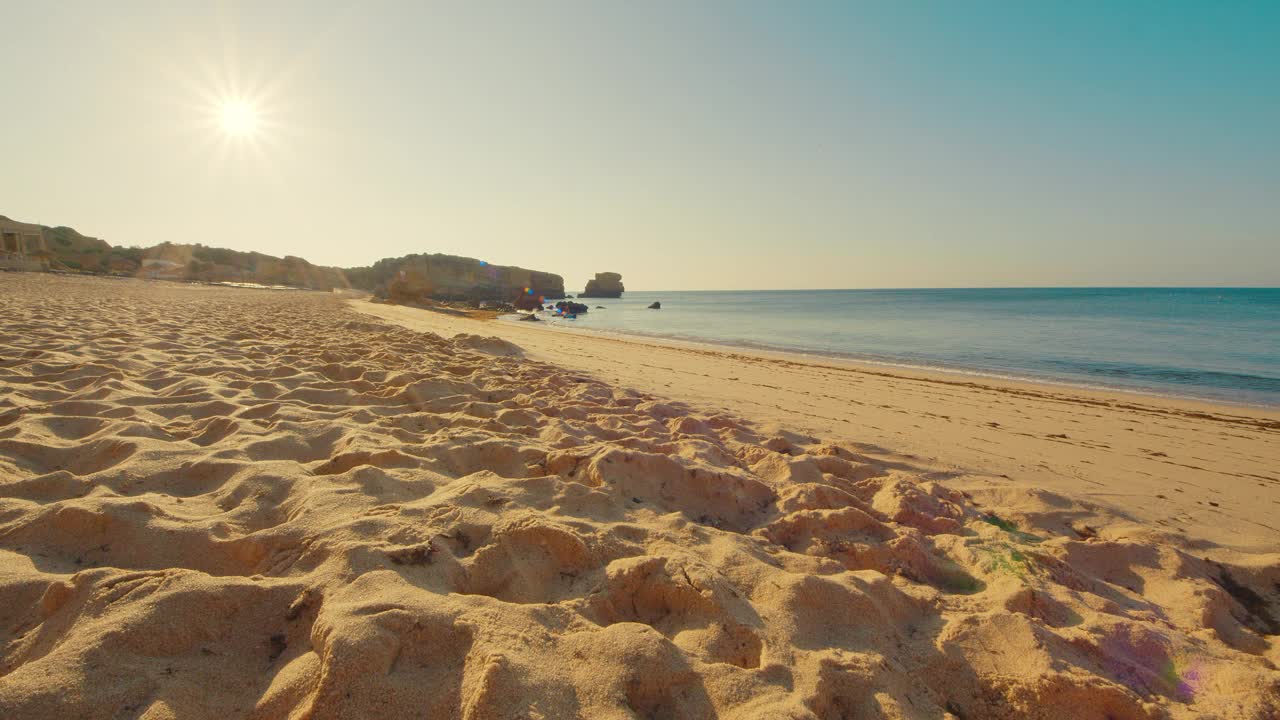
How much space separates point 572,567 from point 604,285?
253 ft

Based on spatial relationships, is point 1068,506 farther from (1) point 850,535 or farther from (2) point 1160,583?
(1) point 850,535

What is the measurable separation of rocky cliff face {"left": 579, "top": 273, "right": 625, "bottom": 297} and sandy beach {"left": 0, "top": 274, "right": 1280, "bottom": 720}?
73584 mm

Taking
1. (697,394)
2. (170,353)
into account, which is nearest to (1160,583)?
(697,394)

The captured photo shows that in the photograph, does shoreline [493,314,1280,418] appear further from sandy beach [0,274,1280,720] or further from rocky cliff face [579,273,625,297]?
rocky cliff face [579,273,625,297]

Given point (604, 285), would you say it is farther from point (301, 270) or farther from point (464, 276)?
point (301, 270)

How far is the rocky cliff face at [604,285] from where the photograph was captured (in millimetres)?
76500

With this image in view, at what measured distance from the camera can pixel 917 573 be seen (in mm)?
1950

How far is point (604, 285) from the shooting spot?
77.8 m

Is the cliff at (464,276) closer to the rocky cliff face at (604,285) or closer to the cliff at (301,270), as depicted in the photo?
the cliff at (301,270)

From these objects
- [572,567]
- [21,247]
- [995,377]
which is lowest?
[995,377]

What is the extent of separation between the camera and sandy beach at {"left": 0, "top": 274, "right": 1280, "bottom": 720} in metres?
1.17

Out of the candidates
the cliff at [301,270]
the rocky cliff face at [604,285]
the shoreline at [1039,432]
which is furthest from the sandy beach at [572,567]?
the rocky cliff face at [604,285]

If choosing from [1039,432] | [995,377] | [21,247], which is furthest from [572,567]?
[21,247]

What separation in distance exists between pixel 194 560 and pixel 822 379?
7660 mm
